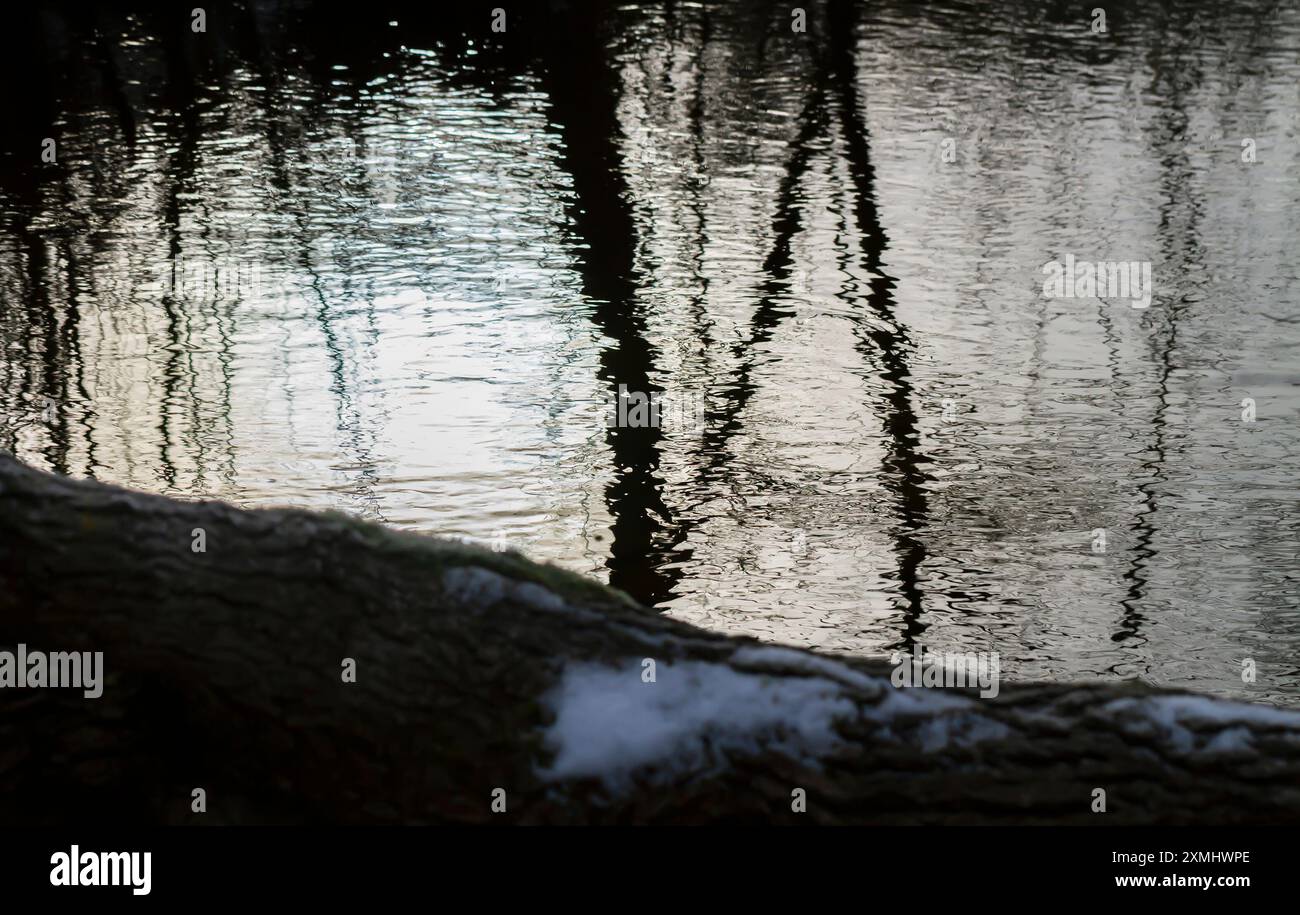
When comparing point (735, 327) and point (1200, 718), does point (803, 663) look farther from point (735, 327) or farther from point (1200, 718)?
point (735, 327)

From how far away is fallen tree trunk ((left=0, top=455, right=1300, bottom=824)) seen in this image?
7.52ft

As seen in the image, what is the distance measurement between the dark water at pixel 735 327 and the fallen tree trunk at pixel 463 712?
6.21 ft

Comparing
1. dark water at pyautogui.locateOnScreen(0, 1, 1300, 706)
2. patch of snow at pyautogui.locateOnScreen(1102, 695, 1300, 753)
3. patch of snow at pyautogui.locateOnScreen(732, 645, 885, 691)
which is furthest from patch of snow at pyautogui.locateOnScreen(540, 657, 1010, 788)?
dark water at pyautogui.locateOnScreen(0, 1, 1300, 706)

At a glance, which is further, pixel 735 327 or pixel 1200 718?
pixel 735 327

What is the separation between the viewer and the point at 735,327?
6.76 m

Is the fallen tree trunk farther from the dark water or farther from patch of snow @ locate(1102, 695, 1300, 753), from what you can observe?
the dark water

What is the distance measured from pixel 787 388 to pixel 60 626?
3875 millimetres

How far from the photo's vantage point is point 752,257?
7629 mm

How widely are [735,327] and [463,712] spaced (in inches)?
178

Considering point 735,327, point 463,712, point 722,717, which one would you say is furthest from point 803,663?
point 735,327

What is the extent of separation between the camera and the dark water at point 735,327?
4.78 m

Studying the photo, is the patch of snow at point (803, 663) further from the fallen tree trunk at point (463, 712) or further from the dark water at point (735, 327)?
the dark water at point (735, 327)

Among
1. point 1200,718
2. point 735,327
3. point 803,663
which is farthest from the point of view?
point 735,327

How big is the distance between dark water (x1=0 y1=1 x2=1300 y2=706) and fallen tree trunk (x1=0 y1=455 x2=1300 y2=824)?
189 cm
